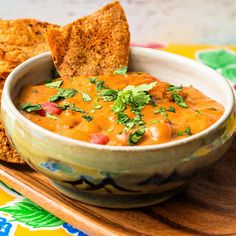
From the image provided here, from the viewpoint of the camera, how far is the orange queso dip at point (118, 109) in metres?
1.91

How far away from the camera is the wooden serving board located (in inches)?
76.3

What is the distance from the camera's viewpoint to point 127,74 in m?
2.46

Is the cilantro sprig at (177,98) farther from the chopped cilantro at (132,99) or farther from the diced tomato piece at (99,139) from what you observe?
the diced tomato piece at (99,139)

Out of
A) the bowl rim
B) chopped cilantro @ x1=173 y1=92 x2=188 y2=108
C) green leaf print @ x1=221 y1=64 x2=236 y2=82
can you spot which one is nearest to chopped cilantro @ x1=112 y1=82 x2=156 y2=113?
chopped cilantro @ x1=173 y1=92 x2=188 y2=108

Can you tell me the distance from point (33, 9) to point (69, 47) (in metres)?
2.27

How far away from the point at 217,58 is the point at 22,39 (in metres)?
1.77

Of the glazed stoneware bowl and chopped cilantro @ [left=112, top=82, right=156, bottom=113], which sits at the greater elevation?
chopped cilantro @ [left=112, top=82, right=156, bottom=113]

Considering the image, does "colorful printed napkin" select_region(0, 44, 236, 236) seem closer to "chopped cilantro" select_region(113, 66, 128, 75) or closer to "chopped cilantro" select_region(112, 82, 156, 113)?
"chopped cilantro" select_region(112, 82, 156, 113)

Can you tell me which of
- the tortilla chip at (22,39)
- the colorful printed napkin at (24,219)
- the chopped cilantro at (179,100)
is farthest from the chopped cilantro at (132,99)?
the tortilla chip at (22,39)

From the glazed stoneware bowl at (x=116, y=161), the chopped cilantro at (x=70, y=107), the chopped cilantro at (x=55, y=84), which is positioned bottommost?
the glazed stoneware bowl at (x=116, y=161)

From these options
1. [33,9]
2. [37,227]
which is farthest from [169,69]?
[33,9]

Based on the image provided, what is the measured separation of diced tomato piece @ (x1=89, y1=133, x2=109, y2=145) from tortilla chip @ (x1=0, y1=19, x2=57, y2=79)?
75 centimetres

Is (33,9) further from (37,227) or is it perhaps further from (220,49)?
(37,227)

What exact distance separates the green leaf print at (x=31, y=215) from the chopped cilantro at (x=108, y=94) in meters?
0.50
